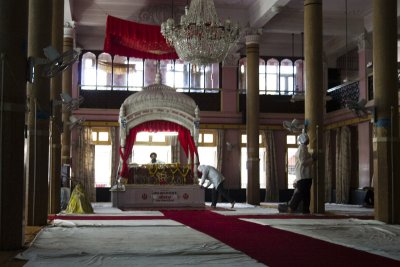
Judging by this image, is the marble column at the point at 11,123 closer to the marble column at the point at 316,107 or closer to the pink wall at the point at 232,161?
the marble column at the point at 316,107

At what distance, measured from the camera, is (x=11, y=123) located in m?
6.27

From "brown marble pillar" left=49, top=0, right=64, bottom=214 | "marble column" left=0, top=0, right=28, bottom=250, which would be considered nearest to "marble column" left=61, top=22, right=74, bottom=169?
"brown marble pillar" left=49, top=0, right=64, bottom=214

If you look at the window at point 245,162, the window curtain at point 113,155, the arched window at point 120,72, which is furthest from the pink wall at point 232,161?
the arched window at point 120,72

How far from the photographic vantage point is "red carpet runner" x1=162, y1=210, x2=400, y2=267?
5.50 meters

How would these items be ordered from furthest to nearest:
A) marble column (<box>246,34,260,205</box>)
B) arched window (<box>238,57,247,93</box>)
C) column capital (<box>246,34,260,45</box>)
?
arched window (<box>238,57,247,93</box>) < column capital (<box>246,34,260,45</box>) < marble column (<box>246,34,260,205</box>)

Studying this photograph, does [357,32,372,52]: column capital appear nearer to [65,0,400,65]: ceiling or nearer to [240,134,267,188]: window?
[65,0,400,65]: ceiling

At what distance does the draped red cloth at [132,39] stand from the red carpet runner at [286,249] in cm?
839

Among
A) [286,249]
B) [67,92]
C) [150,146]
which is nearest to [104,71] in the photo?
[150,146]

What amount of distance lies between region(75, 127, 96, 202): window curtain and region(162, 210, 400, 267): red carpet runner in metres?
13.4

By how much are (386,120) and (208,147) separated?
1373cm

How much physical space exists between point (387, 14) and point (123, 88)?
13708mm

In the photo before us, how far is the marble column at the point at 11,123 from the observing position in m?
6.24

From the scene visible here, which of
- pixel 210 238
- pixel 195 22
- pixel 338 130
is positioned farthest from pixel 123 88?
pixel 210 238

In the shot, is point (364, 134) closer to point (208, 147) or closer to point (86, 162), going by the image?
point (208, 147)
